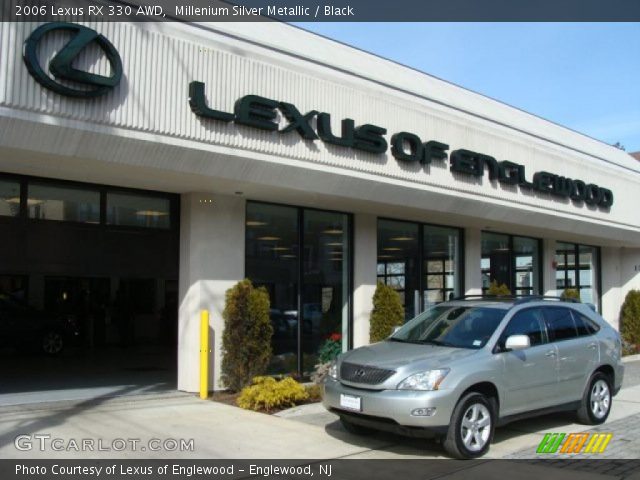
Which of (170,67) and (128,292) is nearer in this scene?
(170,67)

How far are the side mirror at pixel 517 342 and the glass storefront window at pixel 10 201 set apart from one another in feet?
23.5

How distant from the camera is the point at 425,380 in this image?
6.91m

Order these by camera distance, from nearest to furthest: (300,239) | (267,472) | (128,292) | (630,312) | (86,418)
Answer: (267,472) → (86,418) → (300,239) → (630,312) → (128,292)

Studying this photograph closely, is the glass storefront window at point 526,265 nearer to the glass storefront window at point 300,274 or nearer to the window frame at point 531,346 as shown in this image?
the glass storefront window at point 300,274

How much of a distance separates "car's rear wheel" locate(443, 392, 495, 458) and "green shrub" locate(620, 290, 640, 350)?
14563 millimetres

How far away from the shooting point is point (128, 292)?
71.4ft

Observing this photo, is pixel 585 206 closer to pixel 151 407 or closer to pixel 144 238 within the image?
pixel 144 238

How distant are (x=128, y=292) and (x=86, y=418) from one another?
13.7 metres

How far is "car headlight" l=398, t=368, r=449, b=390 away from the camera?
685cm

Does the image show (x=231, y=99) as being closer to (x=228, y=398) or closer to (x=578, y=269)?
(x=228, y=398)

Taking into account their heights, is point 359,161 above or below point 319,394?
above

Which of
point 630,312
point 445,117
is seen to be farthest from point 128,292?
point 630,312

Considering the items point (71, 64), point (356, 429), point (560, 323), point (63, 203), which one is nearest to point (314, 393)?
point (356, 429)

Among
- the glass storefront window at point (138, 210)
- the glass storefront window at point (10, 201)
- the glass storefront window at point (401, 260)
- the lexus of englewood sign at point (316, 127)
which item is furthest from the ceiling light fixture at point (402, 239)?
the glass storefront window at point (10, 201)
